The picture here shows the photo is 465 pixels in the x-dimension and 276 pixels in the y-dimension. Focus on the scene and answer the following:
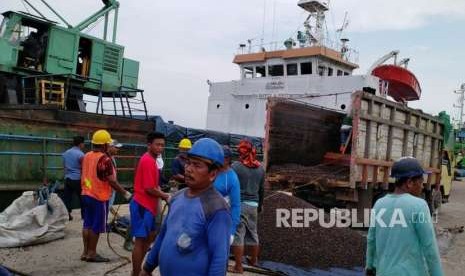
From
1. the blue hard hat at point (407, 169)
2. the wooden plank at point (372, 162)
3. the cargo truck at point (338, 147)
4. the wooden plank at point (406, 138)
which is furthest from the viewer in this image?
the wooden plank at point (406, 138)

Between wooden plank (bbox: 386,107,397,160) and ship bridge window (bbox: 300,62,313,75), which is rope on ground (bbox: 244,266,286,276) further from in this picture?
ship bridge window (bbox: 300,62,313,75)

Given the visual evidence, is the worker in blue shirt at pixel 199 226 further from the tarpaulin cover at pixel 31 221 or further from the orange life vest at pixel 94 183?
the tarpaulin cover at pixel 31 221

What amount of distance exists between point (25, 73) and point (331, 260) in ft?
28.7

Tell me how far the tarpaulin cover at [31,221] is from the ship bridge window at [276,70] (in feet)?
44.1

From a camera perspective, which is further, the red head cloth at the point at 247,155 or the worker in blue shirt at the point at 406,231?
the red head cloth at the point at 247,155

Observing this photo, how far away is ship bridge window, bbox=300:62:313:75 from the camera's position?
17.9 meters

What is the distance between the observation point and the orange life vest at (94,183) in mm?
5168

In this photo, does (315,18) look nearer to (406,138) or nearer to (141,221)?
(406,138)

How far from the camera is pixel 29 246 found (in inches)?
230

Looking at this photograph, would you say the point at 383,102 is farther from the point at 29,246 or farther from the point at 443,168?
the point at 29,246

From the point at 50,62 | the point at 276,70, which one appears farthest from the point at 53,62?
the point at 276,70

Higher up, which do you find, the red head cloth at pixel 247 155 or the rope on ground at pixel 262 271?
the red head cloth at pixel 247 155

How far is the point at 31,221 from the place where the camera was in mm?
5980

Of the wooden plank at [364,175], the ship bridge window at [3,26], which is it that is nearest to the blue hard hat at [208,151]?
the wooden plank at [364,175]
